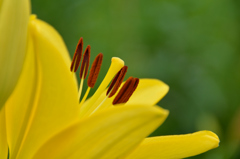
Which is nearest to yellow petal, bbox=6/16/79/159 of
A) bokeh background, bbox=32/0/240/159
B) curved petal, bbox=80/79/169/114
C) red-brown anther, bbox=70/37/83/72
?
red-brown anther, bbox=70/37/83/72

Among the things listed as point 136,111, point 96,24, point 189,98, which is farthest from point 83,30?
point 136,111

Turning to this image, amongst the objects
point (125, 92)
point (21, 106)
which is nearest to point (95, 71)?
point (125, 92)

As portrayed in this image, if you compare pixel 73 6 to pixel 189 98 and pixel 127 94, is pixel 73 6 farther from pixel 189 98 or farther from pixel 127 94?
pixel 127 94

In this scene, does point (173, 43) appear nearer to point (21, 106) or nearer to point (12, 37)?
point (21, 106)

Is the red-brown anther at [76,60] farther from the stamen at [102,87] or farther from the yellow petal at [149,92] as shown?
the yellow petal at [149,92]

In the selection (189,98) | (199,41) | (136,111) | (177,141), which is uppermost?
(136,111)

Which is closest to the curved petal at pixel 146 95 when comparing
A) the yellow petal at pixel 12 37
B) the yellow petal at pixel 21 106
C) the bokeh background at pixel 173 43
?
the yellow petal at pixel 21 106

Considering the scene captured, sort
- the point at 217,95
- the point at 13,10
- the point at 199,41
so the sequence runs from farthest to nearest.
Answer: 1. the point at 199,41
2. the point at 217,95
3. the point at 13,10
